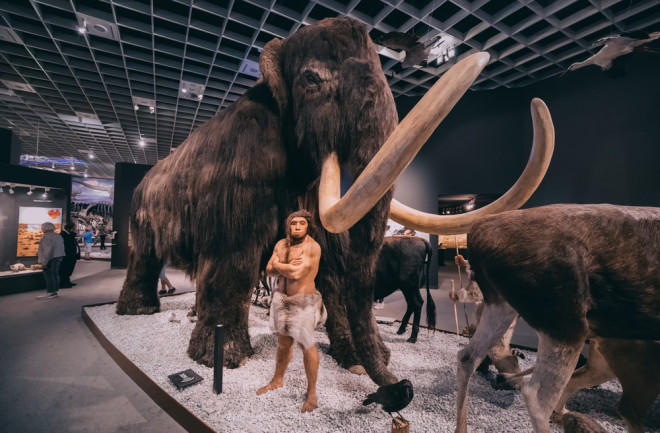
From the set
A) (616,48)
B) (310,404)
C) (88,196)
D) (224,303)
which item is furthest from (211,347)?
(88,196)

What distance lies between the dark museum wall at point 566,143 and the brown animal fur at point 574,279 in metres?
3.01

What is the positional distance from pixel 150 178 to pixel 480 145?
226 inches

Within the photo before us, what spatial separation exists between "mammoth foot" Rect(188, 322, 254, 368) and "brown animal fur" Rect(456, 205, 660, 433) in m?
1.80

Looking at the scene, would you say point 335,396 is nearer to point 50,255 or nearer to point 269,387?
point 269,387

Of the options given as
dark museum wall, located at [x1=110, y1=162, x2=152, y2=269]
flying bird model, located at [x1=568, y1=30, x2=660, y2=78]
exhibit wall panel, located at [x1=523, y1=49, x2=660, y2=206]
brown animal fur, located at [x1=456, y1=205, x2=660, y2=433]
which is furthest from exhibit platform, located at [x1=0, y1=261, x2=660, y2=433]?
dark museum wall, located at [x1=110, y1=162, x2=152, y2=269]

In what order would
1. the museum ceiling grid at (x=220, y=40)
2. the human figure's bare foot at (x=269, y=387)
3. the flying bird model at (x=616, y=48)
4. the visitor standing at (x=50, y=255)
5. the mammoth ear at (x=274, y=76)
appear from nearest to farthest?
the human figure's bare foot at (x=269, y=387) → the mammoth ear at (x=274, y=76) → the flying bird model at (x=616, y=48) → the museum ceiling grid at (x=220, y=40) → the visitor standing at (x=50, y=255)

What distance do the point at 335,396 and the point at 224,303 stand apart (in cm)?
97

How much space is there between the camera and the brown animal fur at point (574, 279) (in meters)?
1.17

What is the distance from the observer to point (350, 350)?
2387 mm

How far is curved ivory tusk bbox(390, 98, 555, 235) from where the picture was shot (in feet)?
4.98

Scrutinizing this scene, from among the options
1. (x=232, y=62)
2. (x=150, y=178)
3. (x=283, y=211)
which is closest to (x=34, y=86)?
(x=232, y=62)

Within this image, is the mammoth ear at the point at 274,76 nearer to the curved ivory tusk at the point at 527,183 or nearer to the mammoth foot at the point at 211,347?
the curved ivory tusk at the point at 527,183

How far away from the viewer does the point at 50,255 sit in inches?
202

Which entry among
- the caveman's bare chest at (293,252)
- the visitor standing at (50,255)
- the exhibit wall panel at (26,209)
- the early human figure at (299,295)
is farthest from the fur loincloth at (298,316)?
the exhibit wall panel at (26,209)
